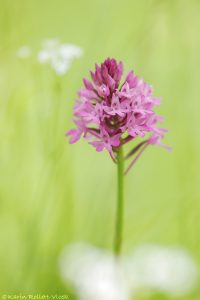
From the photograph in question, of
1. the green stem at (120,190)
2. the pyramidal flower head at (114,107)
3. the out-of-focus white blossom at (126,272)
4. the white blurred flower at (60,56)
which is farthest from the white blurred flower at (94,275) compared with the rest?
the white blurred flower at (60,56)

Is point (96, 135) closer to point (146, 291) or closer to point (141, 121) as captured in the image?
point (141, 121)

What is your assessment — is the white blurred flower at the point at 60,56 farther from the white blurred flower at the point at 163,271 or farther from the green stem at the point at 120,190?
the white blurred flower at the point at 163,271

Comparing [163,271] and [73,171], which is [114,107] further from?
[73,171]

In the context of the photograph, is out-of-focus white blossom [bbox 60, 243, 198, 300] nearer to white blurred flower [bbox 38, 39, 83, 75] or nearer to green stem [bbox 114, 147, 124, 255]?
green stem [bbox 114, 147, 124, 255]

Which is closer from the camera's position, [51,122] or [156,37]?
[51,122]

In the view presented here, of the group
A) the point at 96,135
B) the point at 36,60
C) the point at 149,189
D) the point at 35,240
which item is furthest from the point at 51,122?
the point at 149,189

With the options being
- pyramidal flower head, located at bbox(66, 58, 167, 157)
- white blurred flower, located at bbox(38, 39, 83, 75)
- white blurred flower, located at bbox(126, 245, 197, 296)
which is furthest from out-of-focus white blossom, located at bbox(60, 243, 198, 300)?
white blurred flower, located at bbox(38, 39, 83, 75)
